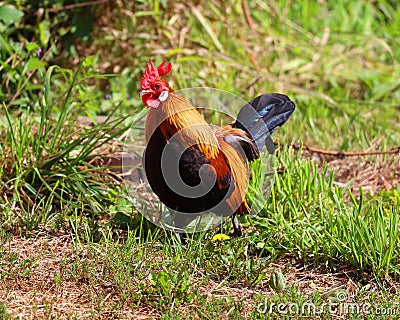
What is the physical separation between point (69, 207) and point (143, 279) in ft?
2.19

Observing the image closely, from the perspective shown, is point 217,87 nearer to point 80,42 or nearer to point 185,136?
point 80,42

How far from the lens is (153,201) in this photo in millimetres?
3590

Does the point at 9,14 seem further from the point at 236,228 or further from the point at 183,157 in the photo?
the point at 236,228

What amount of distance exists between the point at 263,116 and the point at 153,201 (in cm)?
76

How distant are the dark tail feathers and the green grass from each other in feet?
0.96

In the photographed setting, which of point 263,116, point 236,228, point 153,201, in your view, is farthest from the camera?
point 153,201

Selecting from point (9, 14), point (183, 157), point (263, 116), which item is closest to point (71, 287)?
point (183, 157)

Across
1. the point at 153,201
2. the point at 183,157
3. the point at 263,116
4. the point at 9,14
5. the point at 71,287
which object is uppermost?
the point at 9,14

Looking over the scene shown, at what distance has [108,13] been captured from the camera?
191 inches

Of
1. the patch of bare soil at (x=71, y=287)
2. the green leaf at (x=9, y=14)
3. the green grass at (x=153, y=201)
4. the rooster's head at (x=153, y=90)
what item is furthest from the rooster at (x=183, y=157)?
the green leaf at (x=9, y=14)

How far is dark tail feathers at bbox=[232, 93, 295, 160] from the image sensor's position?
3.34m

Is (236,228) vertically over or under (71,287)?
over

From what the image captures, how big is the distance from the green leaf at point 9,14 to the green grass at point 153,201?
0.16 metres

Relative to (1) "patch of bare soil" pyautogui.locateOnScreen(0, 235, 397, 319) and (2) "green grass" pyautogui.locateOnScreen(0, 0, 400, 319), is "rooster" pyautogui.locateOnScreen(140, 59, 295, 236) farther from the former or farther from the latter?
(1) "patch of bare soil" pyautogui.locateOnScreen(0, 235, 397, 319)
